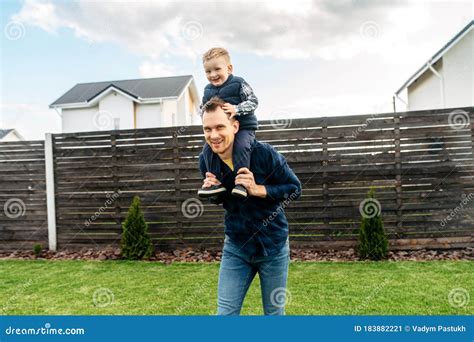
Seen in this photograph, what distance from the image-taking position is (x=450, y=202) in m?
5.29

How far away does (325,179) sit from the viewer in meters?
5.46

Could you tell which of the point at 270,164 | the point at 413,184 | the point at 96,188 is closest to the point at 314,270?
the point at 413,184

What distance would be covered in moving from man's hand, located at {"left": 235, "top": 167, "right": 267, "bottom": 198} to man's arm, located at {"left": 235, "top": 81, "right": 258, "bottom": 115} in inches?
15.9

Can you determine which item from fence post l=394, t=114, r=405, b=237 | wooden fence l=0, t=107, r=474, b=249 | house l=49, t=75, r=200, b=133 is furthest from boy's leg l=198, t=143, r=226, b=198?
house l=49, t=75, r=200, b=133

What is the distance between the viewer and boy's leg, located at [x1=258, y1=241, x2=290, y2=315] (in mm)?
1757

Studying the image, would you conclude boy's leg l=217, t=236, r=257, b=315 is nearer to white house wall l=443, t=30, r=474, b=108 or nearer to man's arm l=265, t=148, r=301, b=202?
man's arm l=265, t=148, r=301, b=202

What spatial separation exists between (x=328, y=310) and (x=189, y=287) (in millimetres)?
1487

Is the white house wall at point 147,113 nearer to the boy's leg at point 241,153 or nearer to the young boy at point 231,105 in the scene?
the young boy at point 231,105

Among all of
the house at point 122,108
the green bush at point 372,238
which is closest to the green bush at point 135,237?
the green bush at point 372,238

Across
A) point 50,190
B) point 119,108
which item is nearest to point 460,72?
point 50,190

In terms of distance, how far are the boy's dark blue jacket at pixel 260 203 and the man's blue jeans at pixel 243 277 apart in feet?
0.15

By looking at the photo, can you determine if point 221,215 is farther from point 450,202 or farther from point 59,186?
point 450,202

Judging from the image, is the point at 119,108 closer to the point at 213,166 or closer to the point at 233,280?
the point at 213,166

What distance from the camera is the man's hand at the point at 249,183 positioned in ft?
5.14
